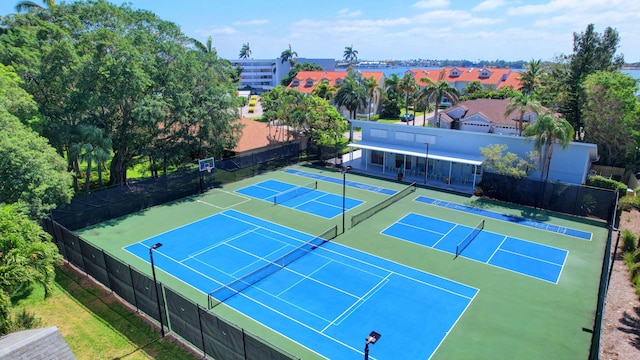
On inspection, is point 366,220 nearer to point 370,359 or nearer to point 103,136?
point 370,359

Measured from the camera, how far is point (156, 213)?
103ft

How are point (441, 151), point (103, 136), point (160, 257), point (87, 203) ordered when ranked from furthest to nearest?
point (441, 151) < point (103, 136) < point (87, 203) < point (160, 257)

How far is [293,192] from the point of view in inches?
1423

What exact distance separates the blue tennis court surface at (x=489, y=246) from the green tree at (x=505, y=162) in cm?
781

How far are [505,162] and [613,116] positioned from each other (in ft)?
45.2

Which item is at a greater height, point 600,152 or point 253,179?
point 600,152

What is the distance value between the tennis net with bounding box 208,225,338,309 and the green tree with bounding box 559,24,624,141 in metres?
36.2

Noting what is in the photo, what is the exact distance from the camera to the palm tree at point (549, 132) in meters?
30.7

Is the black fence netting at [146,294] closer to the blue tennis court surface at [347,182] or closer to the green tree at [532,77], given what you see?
the blue tennis court surface at [347,182]

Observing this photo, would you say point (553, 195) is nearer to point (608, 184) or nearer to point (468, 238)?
point (608, 184)

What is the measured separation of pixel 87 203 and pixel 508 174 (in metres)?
32.9

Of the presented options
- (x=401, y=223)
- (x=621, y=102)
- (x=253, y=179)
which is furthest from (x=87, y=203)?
(x=621, y=102)

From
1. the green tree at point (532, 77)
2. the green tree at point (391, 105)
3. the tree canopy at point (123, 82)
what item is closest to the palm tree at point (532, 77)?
the green tree at point (532, 77)

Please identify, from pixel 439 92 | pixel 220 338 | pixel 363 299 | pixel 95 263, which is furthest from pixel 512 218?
pixel 95 263
